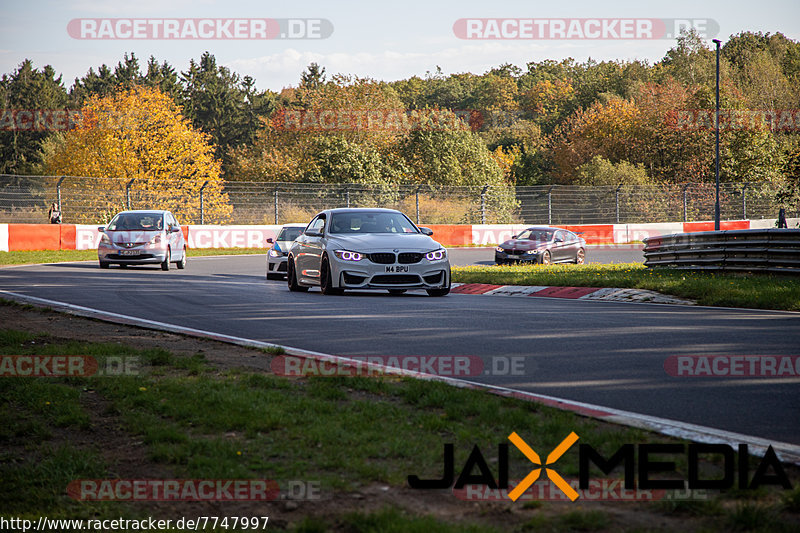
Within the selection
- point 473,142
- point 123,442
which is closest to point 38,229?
point 123,442

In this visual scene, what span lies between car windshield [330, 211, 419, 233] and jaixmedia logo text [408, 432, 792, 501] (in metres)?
10.8

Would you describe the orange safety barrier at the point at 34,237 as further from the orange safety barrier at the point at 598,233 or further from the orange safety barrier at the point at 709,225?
the orange safety barrier at the point at 709,225

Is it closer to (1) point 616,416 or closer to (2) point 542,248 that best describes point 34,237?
(2) point 542,248

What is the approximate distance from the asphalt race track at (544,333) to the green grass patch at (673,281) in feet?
3.51

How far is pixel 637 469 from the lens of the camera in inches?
168

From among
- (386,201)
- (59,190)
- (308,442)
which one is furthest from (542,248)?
(308,442)

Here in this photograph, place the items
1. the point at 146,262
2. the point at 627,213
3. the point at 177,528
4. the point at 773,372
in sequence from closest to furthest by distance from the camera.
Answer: the point at 177,528 → the point at 773,372 → the point at 146,262 → the point at 627,213

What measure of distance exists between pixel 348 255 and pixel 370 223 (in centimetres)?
130

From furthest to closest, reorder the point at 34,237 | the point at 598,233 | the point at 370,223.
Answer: the point at 598,233 → the point at 34,237 → the point at 370,223

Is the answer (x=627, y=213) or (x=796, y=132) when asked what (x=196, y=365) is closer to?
(x=627, y=213)

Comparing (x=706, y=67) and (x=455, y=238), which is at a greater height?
(x=706, y=67)

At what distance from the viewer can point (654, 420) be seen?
5191mm

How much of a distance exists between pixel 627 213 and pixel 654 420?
126 feet

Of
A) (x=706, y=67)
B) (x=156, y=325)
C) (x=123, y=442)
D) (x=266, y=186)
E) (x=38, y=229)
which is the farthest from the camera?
(x=706, y=67)
